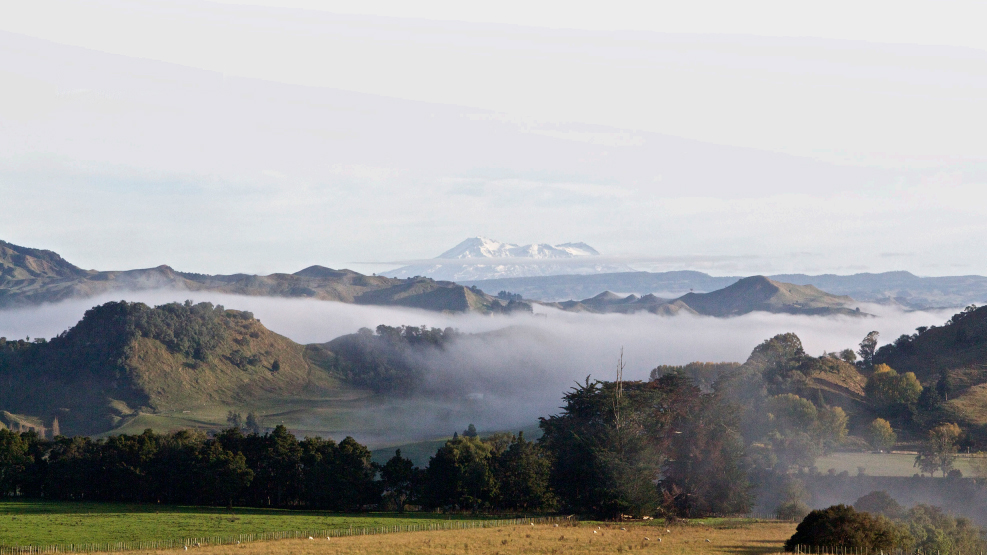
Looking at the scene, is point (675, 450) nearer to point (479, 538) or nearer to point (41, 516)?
point (479, 538)

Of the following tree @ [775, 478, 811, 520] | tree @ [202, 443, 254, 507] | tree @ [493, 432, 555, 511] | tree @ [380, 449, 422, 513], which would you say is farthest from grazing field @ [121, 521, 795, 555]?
tree @ [202, 443, 254, 507]

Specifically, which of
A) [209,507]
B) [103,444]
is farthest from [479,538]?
[103,444]

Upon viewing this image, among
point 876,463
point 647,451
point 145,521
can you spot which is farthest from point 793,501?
point 145,521

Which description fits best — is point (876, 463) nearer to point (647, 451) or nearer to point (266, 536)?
point (647, 451)

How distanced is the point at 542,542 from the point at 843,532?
23.8 meters

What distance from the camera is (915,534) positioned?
87.1m

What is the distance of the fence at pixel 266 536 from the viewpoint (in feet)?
225

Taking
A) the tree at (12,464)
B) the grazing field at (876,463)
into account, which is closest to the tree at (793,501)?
the grazing field at (876,463)

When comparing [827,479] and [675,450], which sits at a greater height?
[675,450]

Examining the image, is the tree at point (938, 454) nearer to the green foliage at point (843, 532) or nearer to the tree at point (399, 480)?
the green foliage at point (843, 532)

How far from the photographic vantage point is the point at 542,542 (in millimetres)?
70875

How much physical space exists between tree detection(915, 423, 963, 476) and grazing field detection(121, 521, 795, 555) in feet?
288

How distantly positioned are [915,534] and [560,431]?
42321 mm

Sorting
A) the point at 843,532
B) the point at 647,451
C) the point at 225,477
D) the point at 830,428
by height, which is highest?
the point at 647,451
